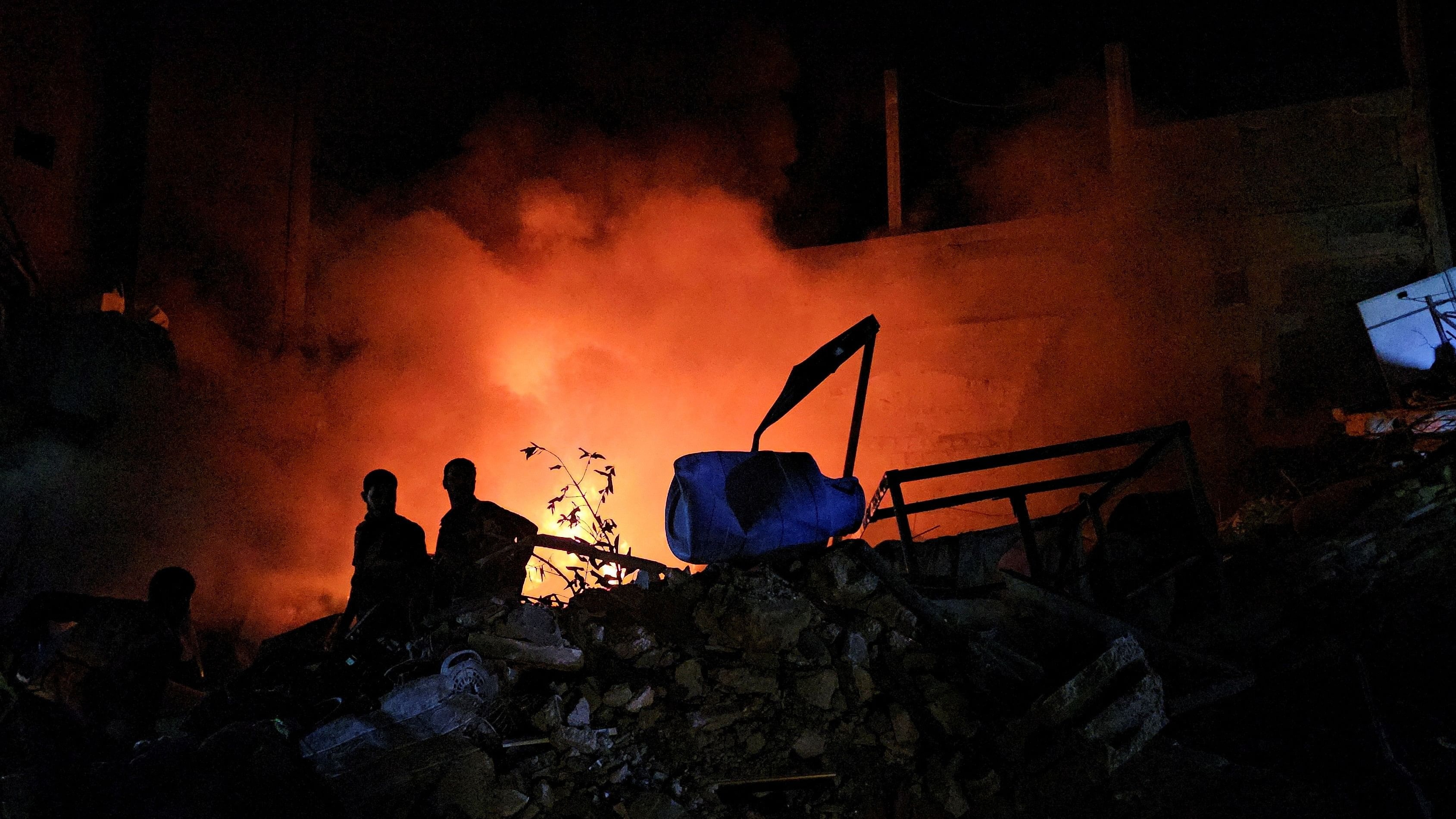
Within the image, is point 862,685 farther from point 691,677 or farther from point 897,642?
point 691,677

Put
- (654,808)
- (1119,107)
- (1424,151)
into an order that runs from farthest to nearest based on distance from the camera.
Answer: (1119,107)
(1424,151)
(654,808)

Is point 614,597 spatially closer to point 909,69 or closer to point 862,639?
point 862,639

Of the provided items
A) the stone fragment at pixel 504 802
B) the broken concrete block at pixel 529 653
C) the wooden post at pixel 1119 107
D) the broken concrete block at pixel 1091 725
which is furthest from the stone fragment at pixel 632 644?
the wooden post at pixel 1119 107

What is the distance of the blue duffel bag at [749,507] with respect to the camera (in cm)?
426

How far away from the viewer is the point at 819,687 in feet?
11.9

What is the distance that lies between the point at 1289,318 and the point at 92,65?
12.6 m

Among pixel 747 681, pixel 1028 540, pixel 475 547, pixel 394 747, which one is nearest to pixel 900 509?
pixel 1028 540

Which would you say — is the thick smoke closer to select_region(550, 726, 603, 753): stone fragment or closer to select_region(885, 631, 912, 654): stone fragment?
select_region(550, 726, 603, 753): stone fragment

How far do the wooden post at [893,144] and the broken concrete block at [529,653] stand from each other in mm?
8670

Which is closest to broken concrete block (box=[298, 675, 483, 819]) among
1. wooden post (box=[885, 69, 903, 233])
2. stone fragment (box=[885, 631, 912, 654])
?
stone fragment (box=[885, 631, 912, 654])

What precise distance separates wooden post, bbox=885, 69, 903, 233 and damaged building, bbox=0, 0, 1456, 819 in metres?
0.08

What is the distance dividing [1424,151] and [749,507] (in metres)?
9.29

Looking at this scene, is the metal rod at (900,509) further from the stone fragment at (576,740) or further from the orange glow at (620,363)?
the orange glow at (620,363)

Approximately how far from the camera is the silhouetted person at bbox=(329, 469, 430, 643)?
4.85 metres
